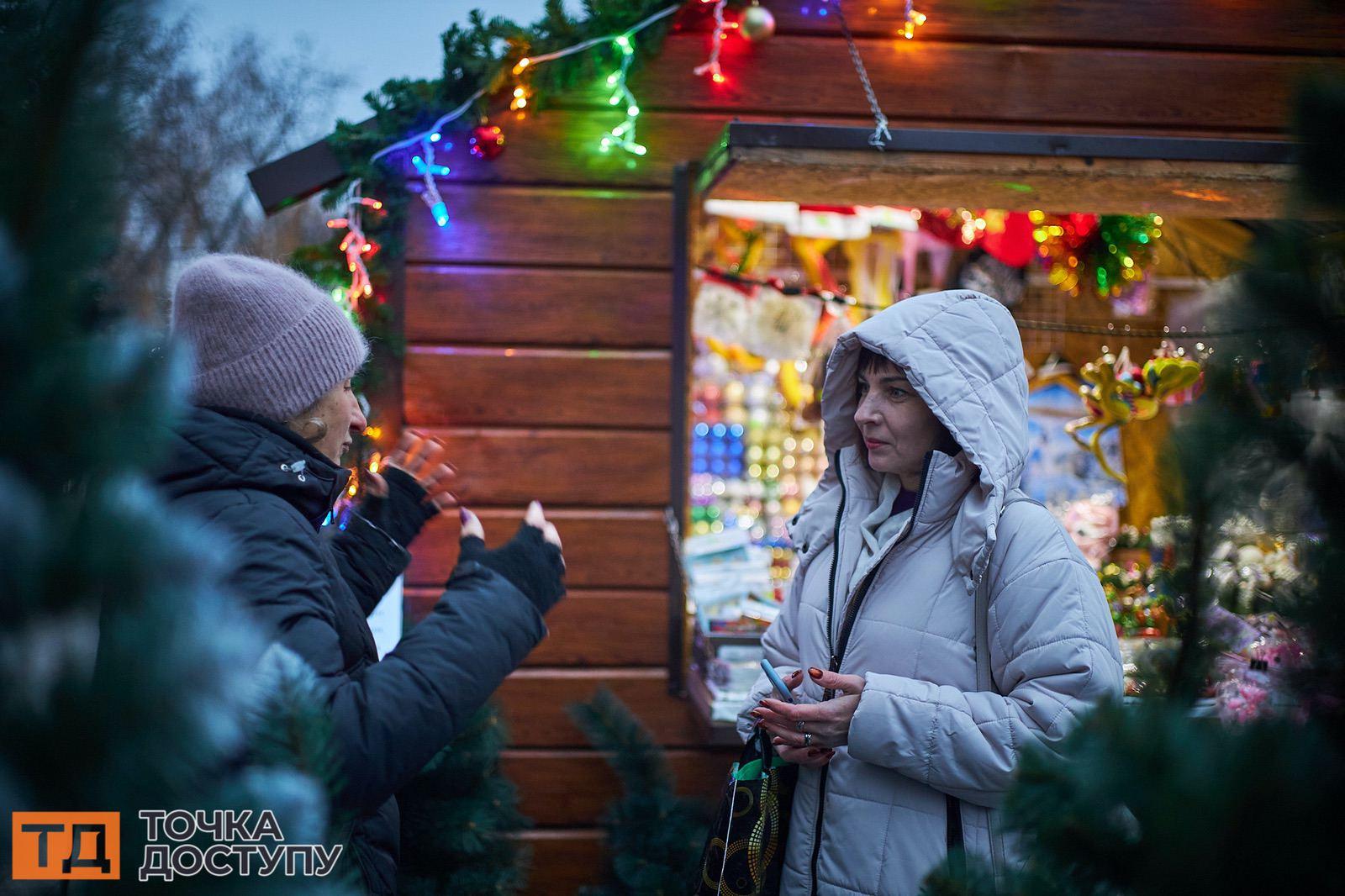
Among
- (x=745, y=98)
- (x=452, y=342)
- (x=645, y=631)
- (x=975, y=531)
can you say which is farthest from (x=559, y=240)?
(x=975, y=531)

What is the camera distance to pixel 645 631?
3.55 metres

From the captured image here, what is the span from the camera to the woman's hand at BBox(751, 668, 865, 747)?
179 cm

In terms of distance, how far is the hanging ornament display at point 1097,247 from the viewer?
4.18m

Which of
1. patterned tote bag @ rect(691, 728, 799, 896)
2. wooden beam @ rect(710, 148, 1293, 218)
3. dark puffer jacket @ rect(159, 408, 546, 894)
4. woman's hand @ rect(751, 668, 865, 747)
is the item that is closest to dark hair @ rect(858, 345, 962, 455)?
woman's hand @ rect(751, 668, 865, 747)

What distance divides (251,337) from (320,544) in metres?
0.36

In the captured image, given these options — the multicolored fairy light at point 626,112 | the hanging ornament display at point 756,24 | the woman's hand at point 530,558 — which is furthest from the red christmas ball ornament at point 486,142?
the woman's hand at point 530,558

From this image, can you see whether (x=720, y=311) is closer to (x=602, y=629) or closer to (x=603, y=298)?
(x=603, y=298)

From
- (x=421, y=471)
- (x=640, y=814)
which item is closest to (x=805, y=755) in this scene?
(x=421, y=471)

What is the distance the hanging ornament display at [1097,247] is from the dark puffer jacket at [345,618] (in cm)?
350

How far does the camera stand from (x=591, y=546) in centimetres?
354

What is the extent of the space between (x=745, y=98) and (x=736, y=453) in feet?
5.33

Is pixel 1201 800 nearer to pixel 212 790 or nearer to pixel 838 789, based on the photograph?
pixel 212 790

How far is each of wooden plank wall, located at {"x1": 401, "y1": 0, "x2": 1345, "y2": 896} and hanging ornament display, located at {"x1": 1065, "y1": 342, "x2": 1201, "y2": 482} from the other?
3.15 ft

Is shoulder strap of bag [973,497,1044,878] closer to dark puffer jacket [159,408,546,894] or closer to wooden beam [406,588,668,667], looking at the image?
dark puffer jacket [159,408,546,894]
